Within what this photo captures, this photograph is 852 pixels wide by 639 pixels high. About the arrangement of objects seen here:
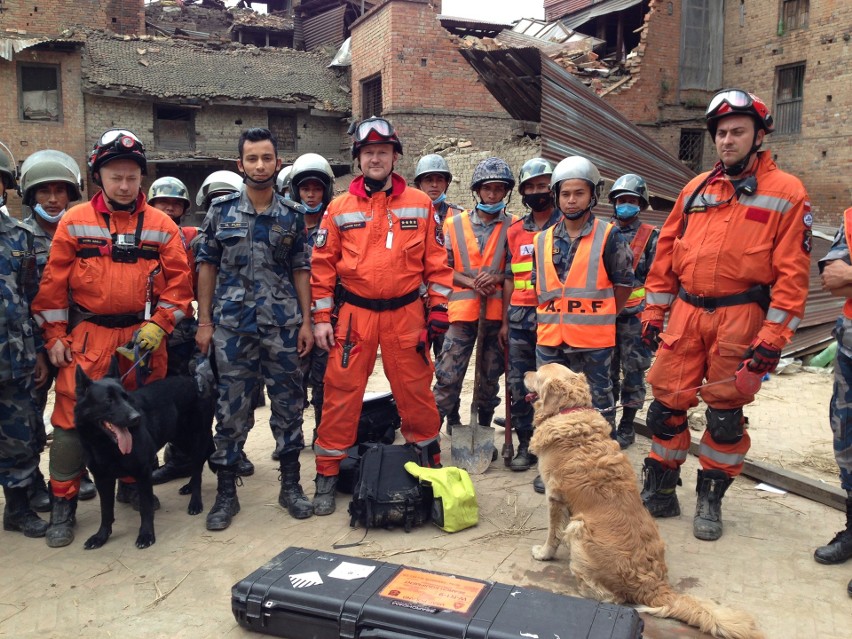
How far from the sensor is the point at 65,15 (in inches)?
1006

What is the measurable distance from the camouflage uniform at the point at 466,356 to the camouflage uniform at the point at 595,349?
33.0 inches

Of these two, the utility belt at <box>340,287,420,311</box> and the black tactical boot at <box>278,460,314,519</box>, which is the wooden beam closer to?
the utility belt at <box>340,287,420,311</box>

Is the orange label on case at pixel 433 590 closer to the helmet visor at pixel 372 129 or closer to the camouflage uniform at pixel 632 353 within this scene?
the helmet visor at pixel 372 129

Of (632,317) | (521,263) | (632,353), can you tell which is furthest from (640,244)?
(521,263)

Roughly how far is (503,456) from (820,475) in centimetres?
258

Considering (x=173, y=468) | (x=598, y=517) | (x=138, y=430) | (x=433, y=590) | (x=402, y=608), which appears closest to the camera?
(x=402, y=608)

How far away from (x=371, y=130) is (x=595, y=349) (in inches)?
85.5

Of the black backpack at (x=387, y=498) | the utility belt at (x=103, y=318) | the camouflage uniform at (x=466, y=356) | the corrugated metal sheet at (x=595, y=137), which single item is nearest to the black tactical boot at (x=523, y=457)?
the camouflage uniform at (x=466, y=356)

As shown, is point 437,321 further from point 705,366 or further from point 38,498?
point 38,498

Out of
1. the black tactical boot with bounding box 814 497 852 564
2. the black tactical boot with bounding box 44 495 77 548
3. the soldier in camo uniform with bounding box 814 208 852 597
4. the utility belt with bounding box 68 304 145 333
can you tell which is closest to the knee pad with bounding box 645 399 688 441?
the soldier in camo uniform with bounding box 814 208 852 597

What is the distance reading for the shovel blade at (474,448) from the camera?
5.37 m

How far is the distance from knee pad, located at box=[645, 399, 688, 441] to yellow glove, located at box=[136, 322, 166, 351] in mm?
3208

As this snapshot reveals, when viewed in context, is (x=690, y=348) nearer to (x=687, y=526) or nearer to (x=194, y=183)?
(x=687, y=526)

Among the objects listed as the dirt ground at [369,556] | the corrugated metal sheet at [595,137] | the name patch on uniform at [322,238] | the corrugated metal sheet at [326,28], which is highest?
the corrugated metal sheet at [326,28]
